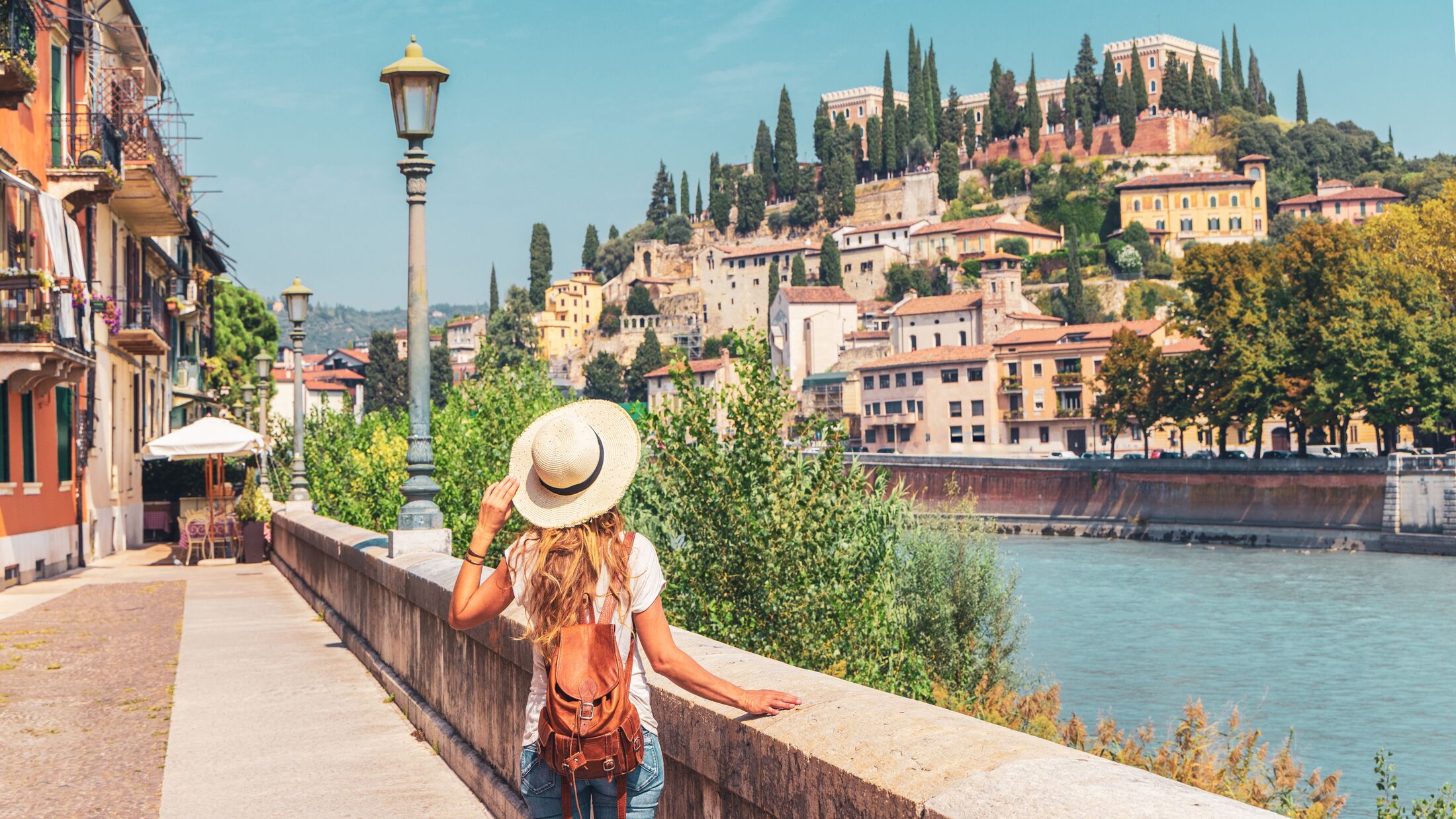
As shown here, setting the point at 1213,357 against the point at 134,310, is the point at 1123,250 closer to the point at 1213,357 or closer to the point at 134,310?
the point at 1213,357

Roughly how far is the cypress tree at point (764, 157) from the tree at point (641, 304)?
59.1ft

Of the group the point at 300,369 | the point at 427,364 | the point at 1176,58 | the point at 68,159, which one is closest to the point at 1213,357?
the point at 300,369

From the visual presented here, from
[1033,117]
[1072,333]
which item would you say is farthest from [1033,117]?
[1072,333]

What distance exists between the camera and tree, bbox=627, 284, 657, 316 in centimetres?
15600

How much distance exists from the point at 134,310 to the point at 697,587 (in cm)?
1881

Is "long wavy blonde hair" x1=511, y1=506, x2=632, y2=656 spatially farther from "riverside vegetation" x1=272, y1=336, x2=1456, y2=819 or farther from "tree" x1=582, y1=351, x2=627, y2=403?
"tree" x1=582, y1=351, x2=627, y2=403

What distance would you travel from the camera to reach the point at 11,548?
1858 cm

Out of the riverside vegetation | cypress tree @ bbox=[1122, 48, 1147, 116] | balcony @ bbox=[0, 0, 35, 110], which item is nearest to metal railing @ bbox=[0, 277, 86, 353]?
balcony @ bbox=[0, 0, 35, 110]

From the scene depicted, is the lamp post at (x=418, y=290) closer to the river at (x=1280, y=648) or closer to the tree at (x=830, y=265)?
the river at (x=1280, y=648)

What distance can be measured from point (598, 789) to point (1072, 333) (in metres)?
89.9

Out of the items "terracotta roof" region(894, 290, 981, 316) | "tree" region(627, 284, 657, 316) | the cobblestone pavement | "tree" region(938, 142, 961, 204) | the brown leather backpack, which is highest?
"tree" region(938, 142, 961, 204)

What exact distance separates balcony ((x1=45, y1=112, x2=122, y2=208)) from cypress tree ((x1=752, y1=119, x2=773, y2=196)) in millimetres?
138747

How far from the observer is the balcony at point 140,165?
83.0 ft

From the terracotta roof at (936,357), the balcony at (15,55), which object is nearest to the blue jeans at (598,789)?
the balcony at (15,55)
